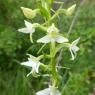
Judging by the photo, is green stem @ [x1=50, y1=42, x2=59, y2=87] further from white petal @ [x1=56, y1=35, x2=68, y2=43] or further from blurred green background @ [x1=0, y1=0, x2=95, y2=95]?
blurred green background @ [x1=0, y1=0, x2=95, y2=95]

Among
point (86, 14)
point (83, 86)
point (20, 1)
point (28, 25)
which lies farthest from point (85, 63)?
point (28, 25)

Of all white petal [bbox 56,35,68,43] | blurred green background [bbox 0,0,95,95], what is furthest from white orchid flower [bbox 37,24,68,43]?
blurred green background [bbox 0,0,95,95]

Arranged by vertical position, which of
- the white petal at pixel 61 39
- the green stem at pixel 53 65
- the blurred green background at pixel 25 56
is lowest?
the green stem at pixel 53 65

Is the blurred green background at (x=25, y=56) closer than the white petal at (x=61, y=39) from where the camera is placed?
No

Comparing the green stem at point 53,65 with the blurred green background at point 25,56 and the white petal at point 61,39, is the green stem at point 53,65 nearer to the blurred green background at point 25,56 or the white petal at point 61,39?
the white petal at point 61,39

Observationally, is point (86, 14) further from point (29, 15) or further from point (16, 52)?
point (29, 15)

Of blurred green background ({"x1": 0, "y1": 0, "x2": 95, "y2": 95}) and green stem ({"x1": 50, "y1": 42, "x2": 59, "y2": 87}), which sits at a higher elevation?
blurred green background ({"x1": 0, "y1": 0, "x2": 95, "y2": 95})

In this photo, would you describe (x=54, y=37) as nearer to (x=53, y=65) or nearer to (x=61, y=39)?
(x=61, y=39)

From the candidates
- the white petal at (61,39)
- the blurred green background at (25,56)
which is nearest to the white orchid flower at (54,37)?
the white petal at (61,39)

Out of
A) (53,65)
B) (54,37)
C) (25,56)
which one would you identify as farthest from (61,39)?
(25,56)
